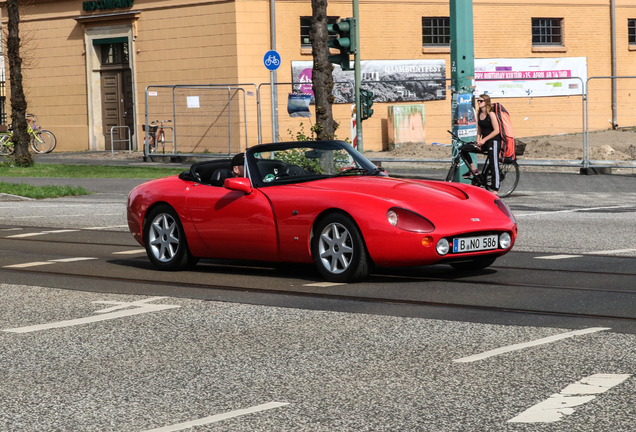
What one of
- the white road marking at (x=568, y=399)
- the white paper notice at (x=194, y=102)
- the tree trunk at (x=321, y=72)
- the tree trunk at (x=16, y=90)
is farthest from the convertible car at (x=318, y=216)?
the white paper notice at (x=194, y=102)

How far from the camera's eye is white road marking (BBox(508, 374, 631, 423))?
4.35m

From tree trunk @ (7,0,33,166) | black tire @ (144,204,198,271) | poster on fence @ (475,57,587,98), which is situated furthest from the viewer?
poster on fence @ (475,57,587,98)

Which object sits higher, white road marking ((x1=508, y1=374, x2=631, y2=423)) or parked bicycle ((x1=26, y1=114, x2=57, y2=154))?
parked bicycle ((x1=26, y1=114, x2=57, y2=154))

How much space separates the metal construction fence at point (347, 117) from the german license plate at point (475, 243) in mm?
18214

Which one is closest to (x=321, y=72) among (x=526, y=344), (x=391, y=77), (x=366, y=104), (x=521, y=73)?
(x=366, y=104)

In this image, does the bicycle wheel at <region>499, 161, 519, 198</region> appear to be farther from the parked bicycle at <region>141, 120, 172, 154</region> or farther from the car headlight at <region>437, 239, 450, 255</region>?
the parked bicycle at <region>141, 120, 172, 154</region>

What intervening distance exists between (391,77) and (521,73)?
4655mm

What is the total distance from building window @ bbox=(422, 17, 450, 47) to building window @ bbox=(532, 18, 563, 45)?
136 inches

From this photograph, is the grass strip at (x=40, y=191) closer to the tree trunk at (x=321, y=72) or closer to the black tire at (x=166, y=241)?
the tree trunk at (x=321, y=72)

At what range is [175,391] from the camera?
4.99m

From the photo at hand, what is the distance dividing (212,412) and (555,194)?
15447 mm

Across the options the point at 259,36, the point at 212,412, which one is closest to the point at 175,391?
the point at 212,412

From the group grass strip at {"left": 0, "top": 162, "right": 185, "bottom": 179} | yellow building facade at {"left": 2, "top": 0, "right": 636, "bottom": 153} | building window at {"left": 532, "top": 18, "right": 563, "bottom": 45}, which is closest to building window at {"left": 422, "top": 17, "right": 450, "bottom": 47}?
yellow building facade at {"left": 2, "top": 0, "right": 636, "bottom": 153}

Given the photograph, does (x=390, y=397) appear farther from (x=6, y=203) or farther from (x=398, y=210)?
(x=6, y=203)
